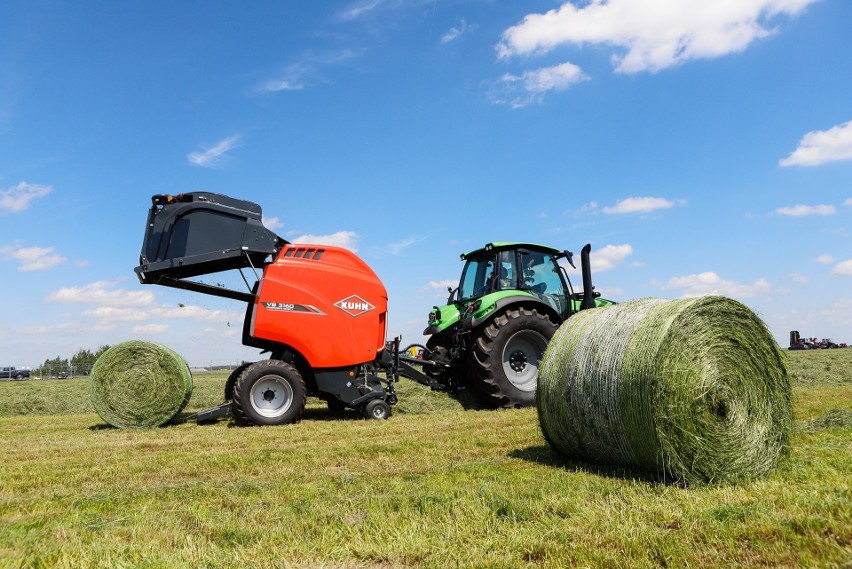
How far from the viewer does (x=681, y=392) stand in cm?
445

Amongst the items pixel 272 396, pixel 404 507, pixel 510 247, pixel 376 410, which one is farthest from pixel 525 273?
pixel 404 507

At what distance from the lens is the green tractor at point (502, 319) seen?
31.5 ft

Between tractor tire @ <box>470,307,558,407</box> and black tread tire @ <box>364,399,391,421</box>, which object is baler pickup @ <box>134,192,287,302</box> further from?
tractor tire @ <box>470,307,558,407</box>

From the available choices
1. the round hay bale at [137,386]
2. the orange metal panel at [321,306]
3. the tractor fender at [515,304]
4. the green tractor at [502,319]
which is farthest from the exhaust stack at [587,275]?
the round hay bale at [137,386]

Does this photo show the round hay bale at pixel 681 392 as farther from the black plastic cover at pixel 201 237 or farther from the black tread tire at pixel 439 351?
the black plastic cover at pixel 201 237

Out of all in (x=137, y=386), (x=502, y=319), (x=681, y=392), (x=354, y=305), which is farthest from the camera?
(x=502, y=319)

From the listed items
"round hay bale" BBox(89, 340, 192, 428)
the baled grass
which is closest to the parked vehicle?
"round hay bale" BBox(89, 340, 192, 428)

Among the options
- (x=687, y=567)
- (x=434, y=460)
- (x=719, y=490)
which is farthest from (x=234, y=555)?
(x=719, y=490)

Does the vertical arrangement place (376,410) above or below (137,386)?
below

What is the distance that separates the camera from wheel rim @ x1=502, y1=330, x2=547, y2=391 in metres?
9.85

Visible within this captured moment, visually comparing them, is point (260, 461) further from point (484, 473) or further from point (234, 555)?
point (234, 555)

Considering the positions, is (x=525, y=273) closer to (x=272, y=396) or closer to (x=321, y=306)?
(x=321, y=306)

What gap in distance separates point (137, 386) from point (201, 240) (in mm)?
2236

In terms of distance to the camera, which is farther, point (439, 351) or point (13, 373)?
point (13, 373)
